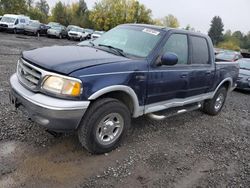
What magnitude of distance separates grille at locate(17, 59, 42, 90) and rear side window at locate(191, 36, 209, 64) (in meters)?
3.02

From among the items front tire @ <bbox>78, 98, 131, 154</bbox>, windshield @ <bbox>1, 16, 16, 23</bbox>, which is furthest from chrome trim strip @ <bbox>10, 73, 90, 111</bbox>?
windshield @ <bbox>1, 16, 16, 23</bbox>

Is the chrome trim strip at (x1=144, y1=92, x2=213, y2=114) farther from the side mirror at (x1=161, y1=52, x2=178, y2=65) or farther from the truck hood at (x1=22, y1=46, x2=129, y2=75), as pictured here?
the truck hood at (x1=22, y1=46, x2=129, y2=75)

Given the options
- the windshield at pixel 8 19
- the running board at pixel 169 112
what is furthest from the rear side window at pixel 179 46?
the windshield at pixel 8 19

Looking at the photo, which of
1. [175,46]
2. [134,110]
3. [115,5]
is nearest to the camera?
[134,110]

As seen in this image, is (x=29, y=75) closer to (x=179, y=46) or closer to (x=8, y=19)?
(x=179, y=46)

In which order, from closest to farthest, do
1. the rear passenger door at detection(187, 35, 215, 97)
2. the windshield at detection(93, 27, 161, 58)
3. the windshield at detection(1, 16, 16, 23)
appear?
the windshield at detection(93, 27, 161, 58)
the rear passenger door at detection(187, 35, 215, 97)
the windshield at detection(1, 16, 16, 23)

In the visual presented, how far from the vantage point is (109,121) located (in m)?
3.97

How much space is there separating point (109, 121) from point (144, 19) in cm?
5448

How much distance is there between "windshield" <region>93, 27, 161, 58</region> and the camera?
4453 millimetres

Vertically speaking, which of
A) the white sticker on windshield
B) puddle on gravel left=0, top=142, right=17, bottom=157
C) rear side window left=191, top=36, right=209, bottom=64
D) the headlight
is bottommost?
puddle on gravel left=0, top=142, right=17, bottom=157

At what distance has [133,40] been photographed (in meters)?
4.67

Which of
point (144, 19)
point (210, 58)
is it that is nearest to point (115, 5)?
point (144, 19)

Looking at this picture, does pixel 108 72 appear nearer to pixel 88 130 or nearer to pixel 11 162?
pixel 88 130

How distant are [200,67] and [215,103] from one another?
162 cm
